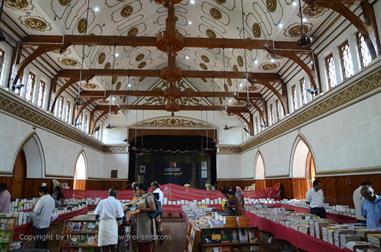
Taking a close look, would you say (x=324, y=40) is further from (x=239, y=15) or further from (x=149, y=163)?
(x=149, y=163)

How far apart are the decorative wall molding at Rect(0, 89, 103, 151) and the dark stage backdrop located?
5957 mm

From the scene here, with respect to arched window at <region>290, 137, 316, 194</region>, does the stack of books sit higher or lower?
lower

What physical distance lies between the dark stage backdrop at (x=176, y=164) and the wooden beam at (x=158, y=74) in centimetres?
906

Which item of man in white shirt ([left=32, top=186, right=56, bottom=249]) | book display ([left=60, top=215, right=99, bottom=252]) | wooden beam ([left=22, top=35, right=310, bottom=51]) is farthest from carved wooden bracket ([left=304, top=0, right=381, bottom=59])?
man in white shirt ([left=32, top=186, right=56, bottom=249])

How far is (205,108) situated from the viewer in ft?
45.6

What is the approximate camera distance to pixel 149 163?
19062 mm

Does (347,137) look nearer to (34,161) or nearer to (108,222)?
(108,222)

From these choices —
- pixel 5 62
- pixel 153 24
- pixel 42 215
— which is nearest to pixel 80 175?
pixel 5 62

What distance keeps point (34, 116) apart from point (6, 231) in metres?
5.31

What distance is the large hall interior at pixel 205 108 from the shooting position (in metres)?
5.12

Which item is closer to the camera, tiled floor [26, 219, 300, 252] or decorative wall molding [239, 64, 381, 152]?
decorative wall molding [239, 64, 381, 152]

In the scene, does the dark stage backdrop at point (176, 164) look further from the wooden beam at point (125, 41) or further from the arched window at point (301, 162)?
the wooden beam at point (125, 41)

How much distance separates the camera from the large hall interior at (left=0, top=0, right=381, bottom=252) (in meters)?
5.12

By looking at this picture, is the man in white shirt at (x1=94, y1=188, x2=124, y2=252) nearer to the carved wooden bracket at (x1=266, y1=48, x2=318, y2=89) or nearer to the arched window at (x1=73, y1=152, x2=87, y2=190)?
the carved wooden bracket at (x1=266, y1=48, x2=318, y2=89)
